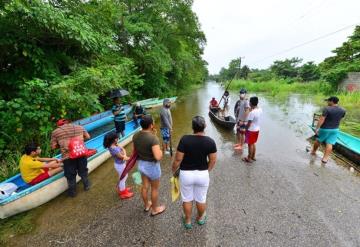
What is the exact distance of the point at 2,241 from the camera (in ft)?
10.2

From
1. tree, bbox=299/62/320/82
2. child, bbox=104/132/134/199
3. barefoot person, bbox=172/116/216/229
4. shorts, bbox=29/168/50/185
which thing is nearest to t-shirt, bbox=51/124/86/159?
shorts, bbox=29/168/50/185

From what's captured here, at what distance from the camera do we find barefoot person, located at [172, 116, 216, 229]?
2.65m

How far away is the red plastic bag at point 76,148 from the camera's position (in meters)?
3.94

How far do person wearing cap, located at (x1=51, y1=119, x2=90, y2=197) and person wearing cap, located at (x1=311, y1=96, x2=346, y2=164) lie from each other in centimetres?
615

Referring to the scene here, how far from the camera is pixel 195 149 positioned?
8.70ft

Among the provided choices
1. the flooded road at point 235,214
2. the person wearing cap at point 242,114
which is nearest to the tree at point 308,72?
the person wearing cap at point 242,114

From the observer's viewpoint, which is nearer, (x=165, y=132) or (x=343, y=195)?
(x=343, y=195)

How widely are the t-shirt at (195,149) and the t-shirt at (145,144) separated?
52cm

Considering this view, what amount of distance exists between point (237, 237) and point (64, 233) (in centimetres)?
287

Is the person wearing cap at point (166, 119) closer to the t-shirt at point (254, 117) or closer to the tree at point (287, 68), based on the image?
the t-shirt at point (254, 117)

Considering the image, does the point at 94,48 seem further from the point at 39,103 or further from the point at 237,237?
the point at 237,237

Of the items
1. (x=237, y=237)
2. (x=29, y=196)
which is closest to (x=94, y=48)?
(x=29, y=196)

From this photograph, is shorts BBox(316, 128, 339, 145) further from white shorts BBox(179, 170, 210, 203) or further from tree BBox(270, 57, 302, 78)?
tree BBox(270, 57, 302, 78)

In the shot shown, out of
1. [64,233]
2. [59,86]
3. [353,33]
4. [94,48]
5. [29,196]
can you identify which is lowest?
[64,233]
